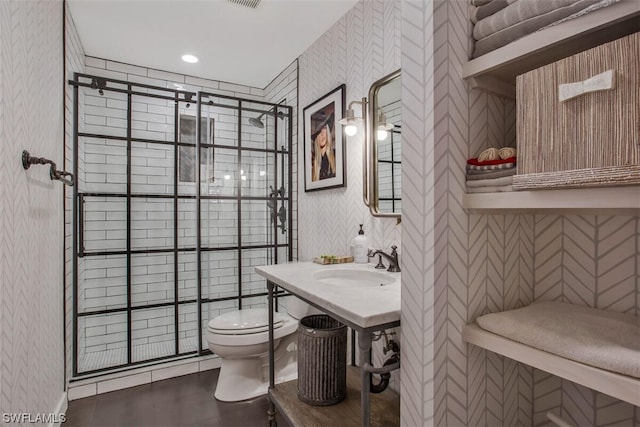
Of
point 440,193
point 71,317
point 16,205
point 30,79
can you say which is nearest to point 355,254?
point 440,193

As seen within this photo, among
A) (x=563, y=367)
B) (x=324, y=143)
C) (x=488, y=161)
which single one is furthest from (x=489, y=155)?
(x=324, y=143)

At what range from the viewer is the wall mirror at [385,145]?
1.73 meters

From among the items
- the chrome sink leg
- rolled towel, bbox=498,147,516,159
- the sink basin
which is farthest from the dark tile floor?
rolled towel, bbox=498,147,516,159

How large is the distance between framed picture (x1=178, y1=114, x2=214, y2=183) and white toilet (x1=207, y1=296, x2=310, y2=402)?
1.14 m

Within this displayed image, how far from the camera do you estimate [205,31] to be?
7.82 ft

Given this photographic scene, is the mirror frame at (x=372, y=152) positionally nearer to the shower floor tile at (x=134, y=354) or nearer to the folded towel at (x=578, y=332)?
the folded towel at (x=578, y=332)

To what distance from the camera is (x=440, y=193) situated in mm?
895

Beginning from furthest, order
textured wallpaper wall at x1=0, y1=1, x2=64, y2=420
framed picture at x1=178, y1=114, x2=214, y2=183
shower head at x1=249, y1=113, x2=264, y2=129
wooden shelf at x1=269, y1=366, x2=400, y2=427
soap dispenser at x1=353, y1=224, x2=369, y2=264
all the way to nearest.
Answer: shower head at x1=249, y1=113, x2=264, y2=129 < framed picture at x1=178, y1=114, x2=214, y2=183 < soap dispenser at x1=353, y1=224, x2=369, y2=264 < wooden shelf at x1=269, y1=366, x2=400, y2=427 < textured wallpaper wall at x1=0, y1=1, x2=64, y2=420

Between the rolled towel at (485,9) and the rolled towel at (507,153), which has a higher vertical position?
the rolled towel at (485,9)

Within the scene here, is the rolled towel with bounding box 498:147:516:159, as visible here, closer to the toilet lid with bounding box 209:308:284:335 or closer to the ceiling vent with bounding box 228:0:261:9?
the toilet lid with bounding box 209:308:284:335

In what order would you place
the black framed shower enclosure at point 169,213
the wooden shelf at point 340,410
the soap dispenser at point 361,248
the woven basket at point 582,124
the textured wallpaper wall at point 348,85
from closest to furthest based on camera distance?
1. the woven basket at point 582,124
2. the wooden shelf at point 340,410
3. the textured wallpaper wall at point 348,85
4. the soap dispenser at point 361,248
5. the black framed shower enclosure at point 169,213

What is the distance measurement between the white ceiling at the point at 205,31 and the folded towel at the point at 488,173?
165 cm

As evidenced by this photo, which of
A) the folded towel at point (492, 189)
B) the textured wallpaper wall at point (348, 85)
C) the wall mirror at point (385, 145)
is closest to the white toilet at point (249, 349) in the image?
the textured wallpaper wall at point (348, 85)

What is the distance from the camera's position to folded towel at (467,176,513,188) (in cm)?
84
